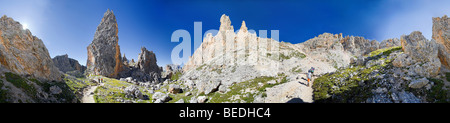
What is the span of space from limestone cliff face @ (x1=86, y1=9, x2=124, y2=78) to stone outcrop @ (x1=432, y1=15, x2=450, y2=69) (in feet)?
397

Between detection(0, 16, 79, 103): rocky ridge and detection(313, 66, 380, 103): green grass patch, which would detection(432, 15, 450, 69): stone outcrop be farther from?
detection(0, 16, 79, 103): rocky ridge

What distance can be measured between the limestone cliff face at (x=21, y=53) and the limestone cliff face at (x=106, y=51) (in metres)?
51.9

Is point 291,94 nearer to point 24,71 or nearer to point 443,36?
point 443,36

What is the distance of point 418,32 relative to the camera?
2511cm

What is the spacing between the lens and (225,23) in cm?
13450

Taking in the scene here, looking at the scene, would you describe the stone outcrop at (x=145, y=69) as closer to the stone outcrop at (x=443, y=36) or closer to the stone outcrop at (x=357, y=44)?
the stone outcrop at (x=443, y=36)

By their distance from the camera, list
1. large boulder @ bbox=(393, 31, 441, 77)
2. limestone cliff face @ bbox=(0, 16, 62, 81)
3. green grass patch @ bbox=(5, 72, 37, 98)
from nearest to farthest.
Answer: large boulder @ bbox=(393, 31, 441, 77) → green grass patch @ bbox=(5, 72, 37, 98) → limestone cliff face @ bbox=(0, 16, 62, 81)

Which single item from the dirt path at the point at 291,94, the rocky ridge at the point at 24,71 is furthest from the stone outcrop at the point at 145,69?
the dirt path at the point at 291,94

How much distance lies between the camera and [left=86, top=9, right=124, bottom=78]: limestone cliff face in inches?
3489

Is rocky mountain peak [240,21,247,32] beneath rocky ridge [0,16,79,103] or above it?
above

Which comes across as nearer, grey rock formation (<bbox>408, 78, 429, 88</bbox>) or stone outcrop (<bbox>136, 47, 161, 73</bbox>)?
grey rock formation (<bbox>408, 78, 429, 88</bbox>)

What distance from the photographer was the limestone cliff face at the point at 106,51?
3489 inches

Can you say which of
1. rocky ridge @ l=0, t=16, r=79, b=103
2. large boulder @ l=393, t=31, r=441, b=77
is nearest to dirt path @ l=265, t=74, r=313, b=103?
large boulder @ l=393, t=31, r=441, b=77
